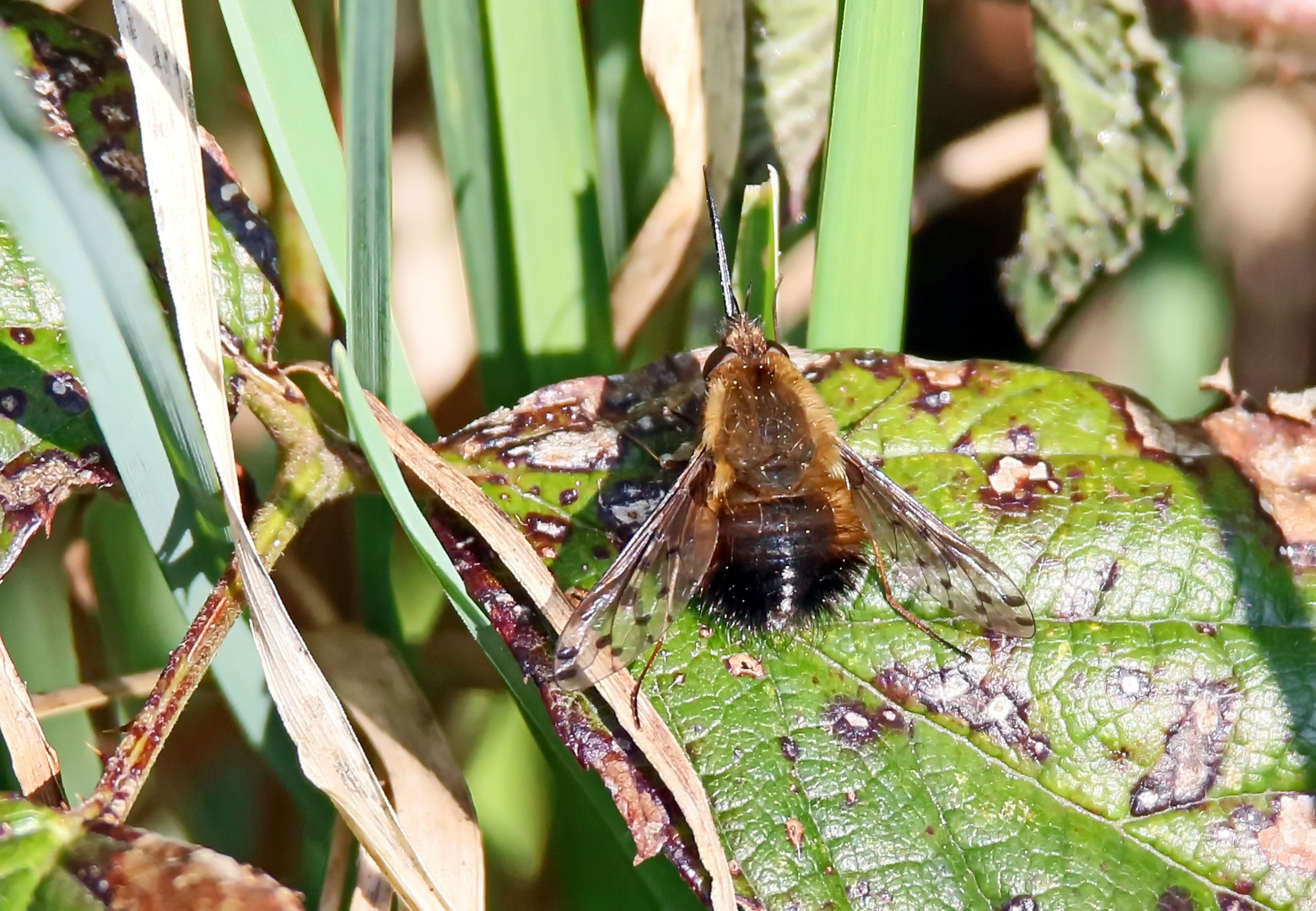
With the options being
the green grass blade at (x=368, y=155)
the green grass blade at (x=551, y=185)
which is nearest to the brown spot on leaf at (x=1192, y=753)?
the green grass blade at (x=551, y=185)

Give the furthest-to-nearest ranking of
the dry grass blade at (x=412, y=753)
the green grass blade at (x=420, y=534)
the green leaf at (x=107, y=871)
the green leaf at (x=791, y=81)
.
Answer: the green leaf at (x=791, y=81), the dry grass blade at (x=412, y=753), the green grass blade at (x=420, y=534), the green leaf at (x=107, y=871)

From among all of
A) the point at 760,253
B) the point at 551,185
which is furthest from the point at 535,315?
the point at 760,253

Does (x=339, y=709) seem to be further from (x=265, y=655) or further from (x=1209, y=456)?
(x=1209, y=456)

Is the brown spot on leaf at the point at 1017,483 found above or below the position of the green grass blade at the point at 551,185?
below

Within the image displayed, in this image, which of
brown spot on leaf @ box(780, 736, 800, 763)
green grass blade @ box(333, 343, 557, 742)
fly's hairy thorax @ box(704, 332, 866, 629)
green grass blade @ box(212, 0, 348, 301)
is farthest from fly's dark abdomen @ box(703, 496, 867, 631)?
green grass blade @ box(212, 0, 348, 301)

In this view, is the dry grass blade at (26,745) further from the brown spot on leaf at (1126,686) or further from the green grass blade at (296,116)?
the brown spot on leaf at (1126,686)

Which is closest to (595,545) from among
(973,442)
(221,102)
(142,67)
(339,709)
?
(339,709)

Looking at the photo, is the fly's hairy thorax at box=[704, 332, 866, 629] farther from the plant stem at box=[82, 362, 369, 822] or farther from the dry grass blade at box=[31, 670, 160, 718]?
the dry grass blade at box=[31, 670, 160, 718]
